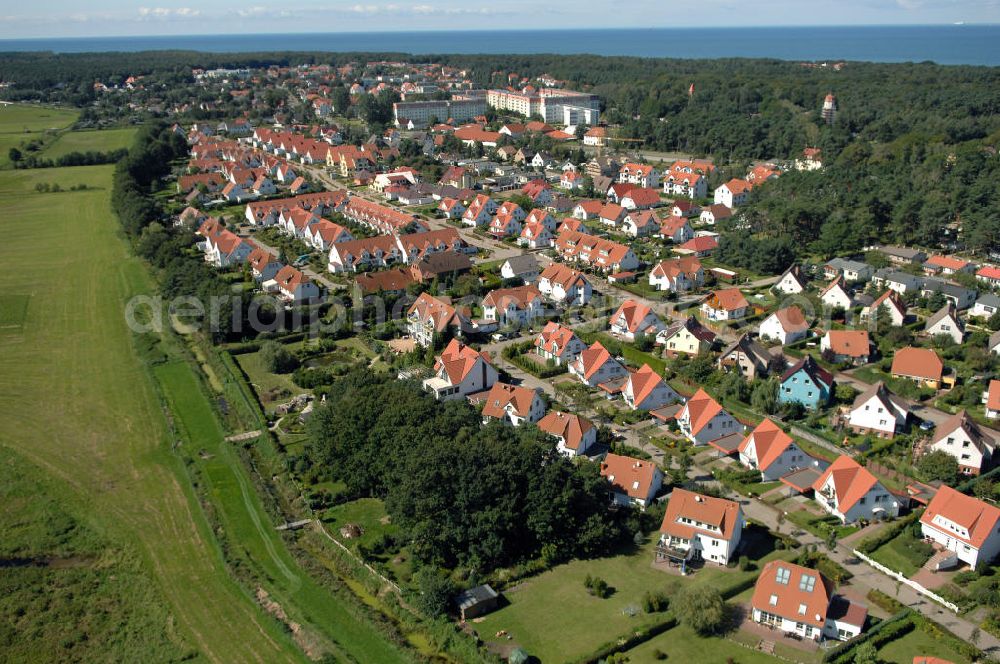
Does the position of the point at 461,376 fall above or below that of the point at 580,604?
above

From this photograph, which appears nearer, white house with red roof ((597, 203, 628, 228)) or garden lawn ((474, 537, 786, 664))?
garden lawn ((474, 537, 786, 664))

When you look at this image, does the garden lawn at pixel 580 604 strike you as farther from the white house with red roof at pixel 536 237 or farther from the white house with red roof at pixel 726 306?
the white house with red roof at pixel 536 237

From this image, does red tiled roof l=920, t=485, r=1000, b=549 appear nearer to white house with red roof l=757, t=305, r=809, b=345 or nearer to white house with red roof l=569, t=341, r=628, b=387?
white house with red roof l=569, t=341, r=628, b=387

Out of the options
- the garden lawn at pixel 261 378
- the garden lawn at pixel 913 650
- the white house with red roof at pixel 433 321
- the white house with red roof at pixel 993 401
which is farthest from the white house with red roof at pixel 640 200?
the garden lawn at pixel 913 650

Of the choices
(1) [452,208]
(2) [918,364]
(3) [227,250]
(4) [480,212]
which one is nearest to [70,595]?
(3) [227,250]

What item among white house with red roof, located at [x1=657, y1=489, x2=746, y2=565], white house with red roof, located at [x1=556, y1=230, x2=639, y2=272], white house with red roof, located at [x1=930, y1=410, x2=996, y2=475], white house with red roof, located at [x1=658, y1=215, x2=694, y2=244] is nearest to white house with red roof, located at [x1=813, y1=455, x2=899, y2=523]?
white house with red roof, located at [x1=657, y1=489, x2=746, y2=565]

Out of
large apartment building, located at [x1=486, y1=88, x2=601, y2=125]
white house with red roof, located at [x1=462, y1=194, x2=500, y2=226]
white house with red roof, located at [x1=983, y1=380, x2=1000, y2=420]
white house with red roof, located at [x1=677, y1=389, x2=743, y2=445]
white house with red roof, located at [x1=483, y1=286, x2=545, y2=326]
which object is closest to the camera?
white house with red roof, located at [x1=677, y1=389, x2=743, y2=445]

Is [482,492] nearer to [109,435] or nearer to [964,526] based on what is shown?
[964,526]
